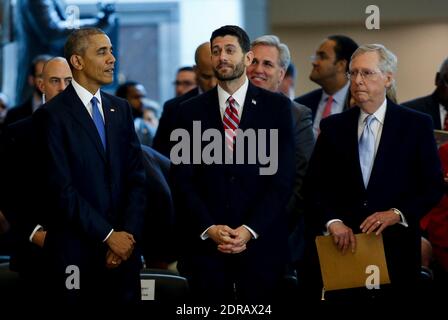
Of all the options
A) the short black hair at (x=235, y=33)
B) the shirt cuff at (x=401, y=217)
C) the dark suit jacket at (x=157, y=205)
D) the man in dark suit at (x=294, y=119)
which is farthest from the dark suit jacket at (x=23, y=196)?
the shirt cuff at (x=401, y=217)

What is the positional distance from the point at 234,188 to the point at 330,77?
205 centimetres

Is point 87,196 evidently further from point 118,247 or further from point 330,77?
point 330,77

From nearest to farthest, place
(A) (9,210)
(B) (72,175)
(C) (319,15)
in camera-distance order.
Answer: (B) (72,175)
(A) (9,210)
(C) (319,15)

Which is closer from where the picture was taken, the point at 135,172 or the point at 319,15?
the point at 135,172

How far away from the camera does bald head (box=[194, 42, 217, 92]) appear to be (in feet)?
19.5

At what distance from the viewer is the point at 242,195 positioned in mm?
4484

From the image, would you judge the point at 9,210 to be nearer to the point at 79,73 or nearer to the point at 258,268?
the point at 79,73

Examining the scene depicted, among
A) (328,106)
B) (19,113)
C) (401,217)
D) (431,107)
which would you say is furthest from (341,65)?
(19,113)

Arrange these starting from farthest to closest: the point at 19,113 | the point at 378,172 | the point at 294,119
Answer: the point at 19,113 < the point at 294,119 < the point at 378,172

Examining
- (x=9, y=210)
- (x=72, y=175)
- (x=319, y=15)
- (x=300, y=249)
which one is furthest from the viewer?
(x=319, y=15)

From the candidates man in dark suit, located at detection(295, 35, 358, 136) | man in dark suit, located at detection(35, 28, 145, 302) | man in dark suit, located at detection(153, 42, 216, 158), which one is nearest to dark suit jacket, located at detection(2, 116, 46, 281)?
man in dark suit, located at detection(35, 28, 145, 302)
